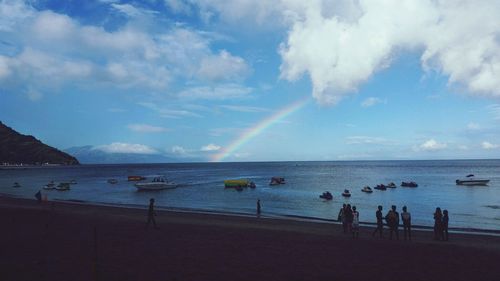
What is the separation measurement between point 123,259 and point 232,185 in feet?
233

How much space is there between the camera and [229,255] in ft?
58.2

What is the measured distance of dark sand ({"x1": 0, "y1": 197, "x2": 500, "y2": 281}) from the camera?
47.7 ft

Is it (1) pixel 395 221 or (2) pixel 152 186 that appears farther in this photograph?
(2) pixel 152 186

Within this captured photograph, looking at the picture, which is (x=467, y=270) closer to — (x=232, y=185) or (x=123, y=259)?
(x=123, y=259)

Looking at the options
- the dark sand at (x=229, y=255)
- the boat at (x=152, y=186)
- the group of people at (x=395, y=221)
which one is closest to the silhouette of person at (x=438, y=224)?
the group of people at (x=395, y=221)

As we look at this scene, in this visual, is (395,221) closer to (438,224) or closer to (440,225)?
(438,224)

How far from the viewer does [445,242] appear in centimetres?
2284

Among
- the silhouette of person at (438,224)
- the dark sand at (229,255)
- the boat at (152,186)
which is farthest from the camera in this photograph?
the boat at (152,186)

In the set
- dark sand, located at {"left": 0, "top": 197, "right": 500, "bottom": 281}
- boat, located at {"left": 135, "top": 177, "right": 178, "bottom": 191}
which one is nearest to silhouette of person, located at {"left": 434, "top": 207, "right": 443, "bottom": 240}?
dark sand, located at {"left": 0, "top": 197, "right": 500, "bottom": 281}

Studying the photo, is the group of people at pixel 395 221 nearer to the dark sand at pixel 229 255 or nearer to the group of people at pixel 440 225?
the group of people at pixel 440 225

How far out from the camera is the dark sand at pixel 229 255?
47.7 feet

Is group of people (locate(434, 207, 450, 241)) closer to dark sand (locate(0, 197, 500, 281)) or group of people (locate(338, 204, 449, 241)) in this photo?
group of people (locate(338, 204, 449, 241))

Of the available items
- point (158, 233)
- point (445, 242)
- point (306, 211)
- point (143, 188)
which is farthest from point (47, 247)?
point (143, 188)

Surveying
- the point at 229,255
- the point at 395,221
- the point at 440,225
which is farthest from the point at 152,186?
the point at 229,255
